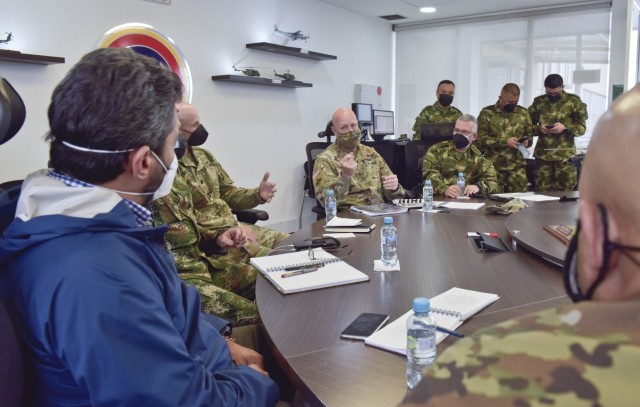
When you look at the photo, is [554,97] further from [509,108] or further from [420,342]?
[420,342]

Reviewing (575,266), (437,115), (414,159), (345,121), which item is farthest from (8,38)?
(437,115)

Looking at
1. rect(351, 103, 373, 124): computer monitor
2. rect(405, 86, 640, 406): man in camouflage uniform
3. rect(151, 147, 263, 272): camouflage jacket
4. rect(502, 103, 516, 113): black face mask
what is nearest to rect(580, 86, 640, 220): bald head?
rect(405, 86, 640, 406): man in camouflage uniform

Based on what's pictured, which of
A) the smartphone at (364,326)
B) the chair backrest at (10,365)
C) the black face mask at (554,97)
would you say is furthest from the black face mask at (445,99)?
the chair backrest at (10,365)

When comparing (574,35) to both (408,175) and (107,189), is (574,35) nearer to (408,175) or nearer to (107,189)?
(408,175)

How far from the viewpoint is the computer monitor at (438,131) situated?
427 cm

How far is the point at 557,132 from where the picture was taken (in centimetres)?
512

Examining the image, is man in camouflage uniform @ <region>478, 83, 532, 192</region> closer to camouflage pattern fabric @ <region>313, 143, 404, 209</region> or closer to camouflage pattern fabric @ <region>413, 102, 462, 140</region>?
camouflage pattern fabric @ <region>413, 102, 462, 140</region>

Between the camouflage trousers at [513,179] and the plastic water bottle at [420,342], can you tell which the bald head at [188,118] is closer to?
the plastic water bottle at [420,342]

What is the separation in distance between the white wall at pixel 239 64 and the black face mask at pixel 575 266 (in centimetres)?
324

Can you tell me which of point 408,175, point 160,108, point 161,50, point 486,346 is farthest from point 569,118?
point 486,346

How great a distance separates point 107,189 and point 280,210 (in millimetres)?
4677

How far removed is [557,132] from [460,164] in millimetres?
2023

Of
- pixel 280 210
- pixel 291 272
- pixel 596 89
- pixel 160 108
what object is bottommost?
pixel 280 210

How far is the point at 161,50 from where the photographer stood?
4031 millimetres
